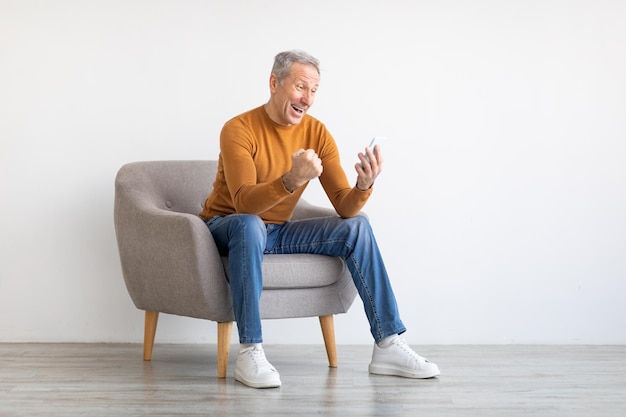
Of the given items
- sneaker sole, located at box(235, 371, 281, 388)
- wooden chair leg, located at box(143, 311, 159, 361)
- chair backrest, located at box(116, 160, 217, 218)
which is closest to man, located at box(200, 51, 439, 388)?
sneaker sole, located at box(235, 371, 281, 388)

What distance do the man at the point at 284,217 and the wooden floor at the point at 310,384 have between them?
0.12m

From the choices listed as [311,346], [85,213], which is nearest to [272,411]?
[311,346]

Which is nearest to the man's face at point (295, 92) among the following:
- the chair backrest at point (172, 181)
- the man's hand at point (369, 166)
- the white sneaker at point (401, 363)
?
the man's hand at point (369, 166)

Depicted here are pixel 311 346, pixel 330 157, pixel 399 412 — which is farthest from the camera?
pixel 311 346

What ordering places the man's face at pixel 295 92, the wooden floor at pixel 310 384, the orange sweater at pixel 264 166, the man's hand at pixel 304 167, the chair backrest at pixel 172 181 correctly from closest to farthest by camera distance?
the wooden floor at pixel 310 384 < the man's hand at pixel 304 167 < the orange sweater at pixel 264 166 < the man's face at pixel 295 92 < the chair backrest at pixel 172 181

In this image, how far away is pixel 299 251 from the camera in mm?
3154

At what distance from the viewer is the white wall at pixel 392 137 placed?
387cm

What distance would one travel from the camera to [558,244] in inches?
154

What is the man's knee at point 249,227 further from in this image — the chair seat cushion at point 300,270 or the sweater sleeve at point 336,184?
the sweater sleeve at point 336,184

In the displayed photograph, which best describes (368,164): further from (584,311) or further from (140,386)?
(584,311)

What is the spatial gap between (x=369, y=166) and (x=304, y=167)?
0.30m

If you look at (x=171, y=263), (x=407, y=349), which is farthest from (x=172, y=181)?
(x=407, y=349)

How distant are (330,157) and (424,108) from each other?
82cm

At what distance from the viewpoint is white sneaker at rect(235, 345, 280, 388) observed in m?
2.84
